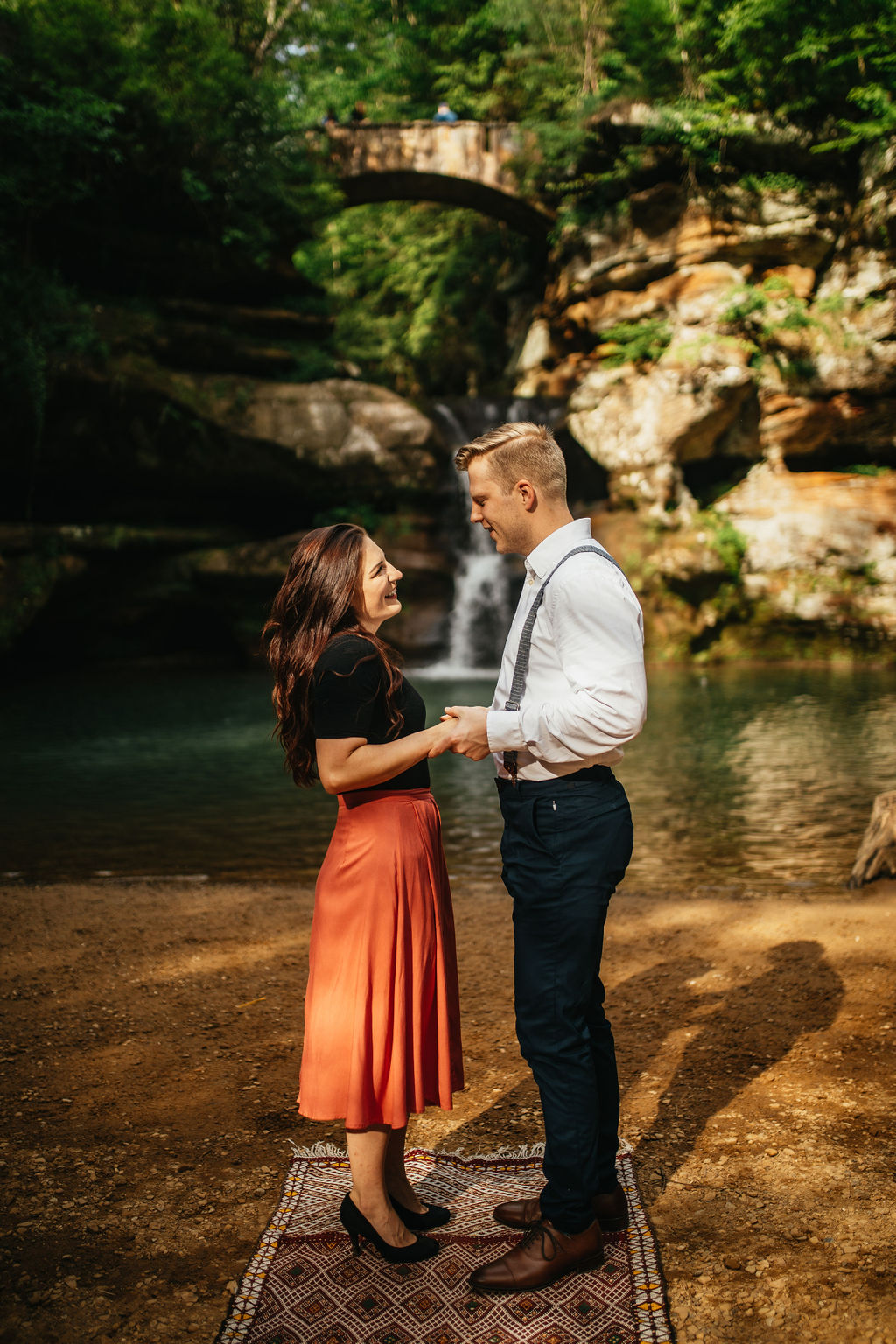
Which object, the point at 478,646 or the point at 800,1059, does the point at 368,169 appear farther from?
the point at 800,1059

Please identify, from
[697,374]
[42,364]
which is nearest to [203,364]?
[42,364]

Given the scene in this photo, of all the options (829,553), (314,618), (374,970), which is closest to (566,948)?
(374,970)

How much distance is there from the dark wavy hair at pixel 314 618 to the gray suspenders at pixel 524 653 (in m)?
0.31

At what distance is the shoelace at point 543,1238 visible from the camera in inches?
95.5

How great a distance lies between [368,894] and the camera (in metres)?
2.53

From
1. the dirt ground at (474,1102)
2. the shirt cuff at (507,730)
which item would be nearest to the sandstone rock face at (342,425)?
the dirt ground at (474,1102)

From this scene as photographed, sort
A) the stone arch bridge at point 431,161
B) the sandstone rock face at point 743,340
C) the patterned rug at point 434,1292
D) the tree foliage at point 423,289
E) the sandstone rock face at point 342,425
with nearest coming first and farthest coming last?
the patterned rug at point 434,1292 < the sandstone rock face at point 342,425 < the sandstone rock face at point 743,340 < the stone arch bridge at point 431,161 < the tree foliage at point 423,289

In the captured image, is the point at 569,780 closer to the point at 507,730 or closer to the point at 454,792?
the point at 507,730

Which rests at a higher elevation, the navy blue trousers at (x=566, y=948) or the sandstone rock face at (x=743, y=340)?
the sandstone rock face at (x=743, y=340)

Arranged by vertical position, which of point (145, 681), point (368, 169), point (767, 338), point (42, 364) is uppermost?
point (368, 169)

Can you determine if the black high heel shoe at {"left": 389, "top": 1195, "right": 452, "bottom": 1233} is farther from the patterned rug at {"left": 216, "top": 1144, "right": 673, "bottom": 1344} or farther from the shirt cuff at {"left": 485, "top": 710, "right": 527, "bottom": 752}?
the shirt cuff at {"left": 485, "top": 710, "right": 527, "bottom": 752}

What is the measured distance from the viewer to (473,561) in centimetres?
1980

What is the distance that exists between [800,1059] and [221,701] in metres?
12.2

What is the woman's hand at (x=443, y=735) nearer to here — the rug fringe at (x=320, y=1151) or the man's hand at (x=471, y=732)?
the man's hand at (x=471, y=732)
